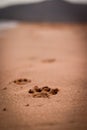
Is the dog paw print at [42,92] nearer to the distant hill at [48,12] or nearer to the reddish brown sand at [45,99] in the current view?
the reddish brown sand at [45,99]

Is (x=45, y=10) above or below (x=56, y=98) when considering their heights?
above

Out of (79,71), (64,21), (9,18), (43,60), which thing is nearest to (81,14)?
(64,21)

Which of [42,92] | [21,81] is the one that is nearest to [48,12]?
[21,81]

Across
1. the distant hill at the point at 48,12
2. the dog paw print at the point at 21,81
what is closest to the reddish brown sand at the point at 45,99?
the dog paw print at the point at 21,81

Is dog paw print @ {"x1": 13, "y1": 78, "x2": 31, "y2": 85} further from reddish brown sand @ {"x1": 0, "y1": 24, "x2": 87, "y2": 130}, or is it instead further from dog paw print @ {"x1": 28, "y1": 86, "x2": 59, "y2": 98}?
dog paw print @ {"x1": 28, "y1": 86, "x2": 59, "y2": 98}

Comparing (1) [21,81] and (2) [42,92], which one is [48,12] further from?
(2) [42,92]

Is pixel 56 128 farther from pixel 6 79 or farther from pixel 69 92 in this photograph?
pixel 6 79

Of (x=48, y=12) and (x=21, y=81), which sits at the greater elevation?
(x=48, y=12)
